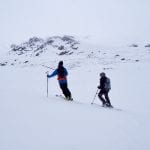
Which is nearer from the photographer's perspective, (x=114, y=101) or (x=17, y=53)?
(x=114, y=101)

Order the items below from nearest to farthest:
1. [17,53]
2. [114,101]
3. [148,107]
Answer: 1. [148,107]
2. [114,101]
3. [17,53]

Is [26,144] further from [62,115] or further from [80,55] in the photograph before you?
[80,55]

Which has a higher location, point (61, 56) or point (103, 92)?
point (103, 92)

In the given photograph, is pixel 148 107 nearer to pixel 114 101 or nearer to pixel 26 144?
pixel 114 101

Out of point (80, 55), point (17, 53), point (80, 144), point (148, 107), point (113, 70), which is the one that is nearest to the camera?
point (80, 144)

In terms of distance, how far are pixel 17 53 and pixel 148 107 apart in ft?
182

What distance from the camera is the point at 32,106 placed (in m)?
7.68

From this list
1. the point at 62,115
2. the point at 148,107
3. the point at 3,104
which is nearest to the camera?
the point at 62,115

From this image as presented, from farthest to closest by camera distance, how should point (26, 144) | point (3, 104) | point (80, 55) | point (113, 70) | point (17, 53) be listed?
point (17, 53) < point (80, 55) < point (113, 70) < point (3, 104) < point (26, 144)

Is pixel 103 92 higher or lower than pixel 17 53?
higher

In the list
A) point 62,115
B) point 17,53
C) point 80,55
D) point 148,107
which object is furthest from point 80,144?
point 17,53

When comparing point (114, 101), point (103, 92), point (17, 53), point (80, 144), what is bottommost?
point (17, 53)

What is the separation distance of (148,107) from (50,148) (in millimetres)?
11177

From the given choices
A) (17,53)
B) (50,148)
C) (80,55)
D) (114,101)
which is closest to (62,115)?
A: (50,148)
